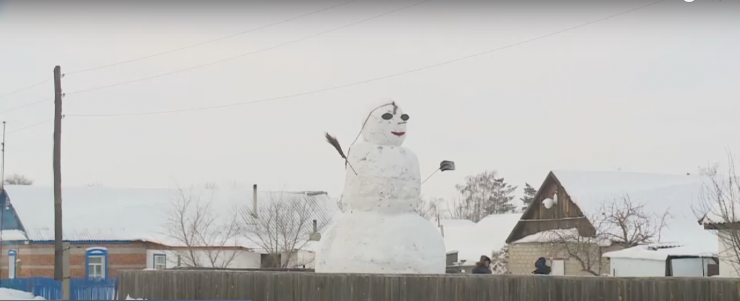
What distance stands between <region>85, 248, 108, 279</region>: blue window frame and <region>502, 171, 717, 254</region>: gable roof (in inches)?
729

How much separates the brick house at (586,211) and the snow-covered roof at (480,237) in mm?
5568

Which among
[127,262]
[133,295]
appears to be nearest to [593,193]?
[127,262]

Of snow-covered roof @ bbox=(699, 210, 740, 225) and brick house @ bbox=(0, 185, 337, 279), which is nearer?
snow-covered roof @ bbox=(699, 210, 740, 225)

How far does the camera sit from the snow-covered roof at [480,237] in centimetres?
4322

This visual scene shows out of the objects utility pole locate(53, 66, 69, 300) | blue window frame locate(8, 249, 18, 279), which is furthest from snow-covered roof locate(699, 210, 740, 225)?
blue window frame locate(8, 249, 18, 279)

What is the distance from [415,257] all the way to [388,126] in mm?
2165

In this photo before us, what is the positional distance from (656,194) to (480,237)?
15272mm

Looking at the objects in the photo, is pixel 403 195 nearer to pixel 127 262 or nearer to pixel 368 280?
pixel 368 280

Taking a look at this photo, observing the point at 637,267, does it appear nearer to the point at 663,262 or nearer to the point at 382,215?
the point at 663,262

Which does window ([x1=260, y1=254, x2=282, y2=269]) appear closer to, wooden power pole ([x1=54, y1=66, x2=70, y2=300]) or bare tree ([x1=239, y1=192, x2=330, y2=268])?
bare tree ([x1=239, y1=192, x2=330, y2=268])

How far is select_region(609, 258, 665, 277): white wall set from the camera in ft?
74.5

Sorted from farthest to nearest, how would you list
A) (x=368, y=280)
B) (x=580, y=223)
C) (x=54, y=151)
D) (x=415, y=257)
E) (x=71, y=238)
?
(x=71, y=238) < (x=580, y=223) < (x=54, y=151) < (x=415, y=257) < (x=368, y=280)

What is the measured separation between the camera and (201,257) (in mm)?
35812

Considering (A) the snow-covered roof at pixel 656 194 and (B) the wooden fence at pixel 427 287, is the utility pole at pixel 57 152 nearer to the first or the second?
(B) the wooden fence at pixel 427 287
